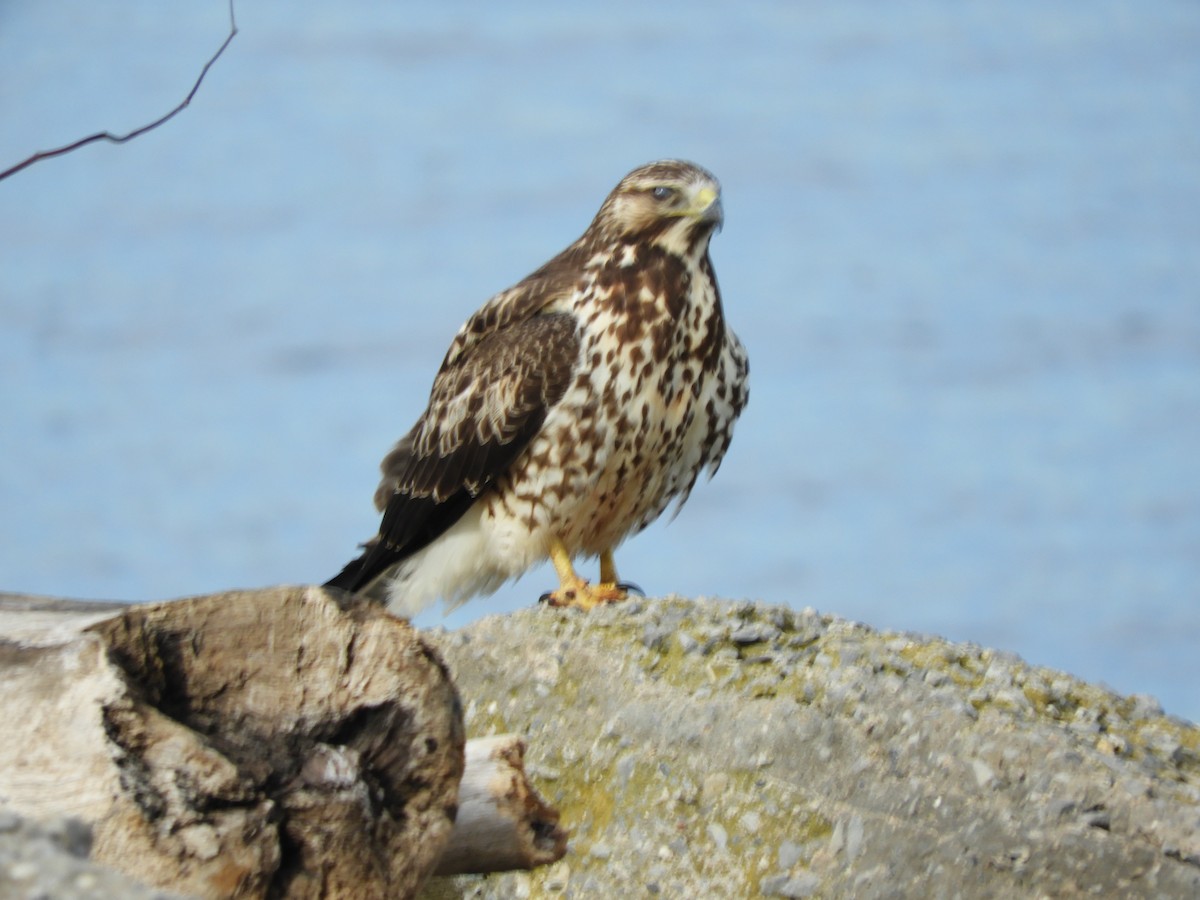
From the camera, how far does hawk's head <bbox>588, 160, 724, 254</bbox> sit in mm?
4707

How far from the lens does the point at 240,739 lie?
8.10 feet

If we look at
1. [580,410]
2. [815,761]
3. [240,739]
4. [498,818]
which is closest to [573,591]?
[580,410]

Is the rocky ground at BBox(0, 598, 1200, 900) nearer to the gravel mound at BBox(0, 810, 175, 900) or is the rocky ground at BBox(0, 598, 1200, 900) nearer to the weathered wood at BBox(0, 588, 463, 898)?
Answer: the weathered wood at BBox(0, 588, 463, 898)

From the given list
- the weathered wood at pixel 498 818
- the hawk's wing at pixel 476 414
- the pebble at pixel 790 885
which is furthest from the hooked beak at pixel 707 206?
the weathered wood at pixel 498 818

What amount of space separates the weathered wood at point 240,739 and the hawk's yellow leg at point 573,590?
83.2 inches

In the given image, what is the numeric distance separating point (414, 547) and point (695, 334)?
43.4 inches

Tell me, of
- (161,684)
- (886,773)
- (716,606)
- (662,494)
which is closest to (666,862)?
(886,773)

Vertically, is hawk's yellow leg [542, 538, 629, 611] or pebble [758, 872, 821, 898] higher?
hawk's yellow leg [542, 538, 629, 611]

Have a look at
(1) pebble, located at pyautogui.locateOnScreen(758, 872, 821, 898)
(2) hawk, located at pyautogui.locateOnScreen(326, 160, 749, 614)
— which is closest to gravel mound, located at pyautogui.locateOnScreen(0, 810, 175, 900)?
(1) pebble, located at pyautogui.locateOnScreen(758, 872, 821, 898)

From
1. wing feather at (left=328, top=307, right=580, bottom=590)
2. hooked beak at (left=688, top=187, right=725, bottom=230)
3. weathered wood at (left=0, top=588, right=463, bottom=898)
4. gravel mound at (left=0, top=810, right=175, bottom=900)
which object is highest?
hooked beak at (left=688, top=187, right=725, bottom=230)

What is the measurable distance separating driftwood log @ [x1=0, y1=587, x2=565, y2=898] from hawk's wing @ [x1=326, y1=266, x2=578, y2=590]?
2066 millimetres

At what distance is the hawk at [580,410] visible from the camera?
4.59 m

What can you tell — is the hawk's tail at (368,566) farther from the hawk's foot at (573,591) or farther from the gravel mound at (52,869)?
the gravel mound at (52,869)

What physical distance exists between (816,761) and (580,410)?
1220 mm
